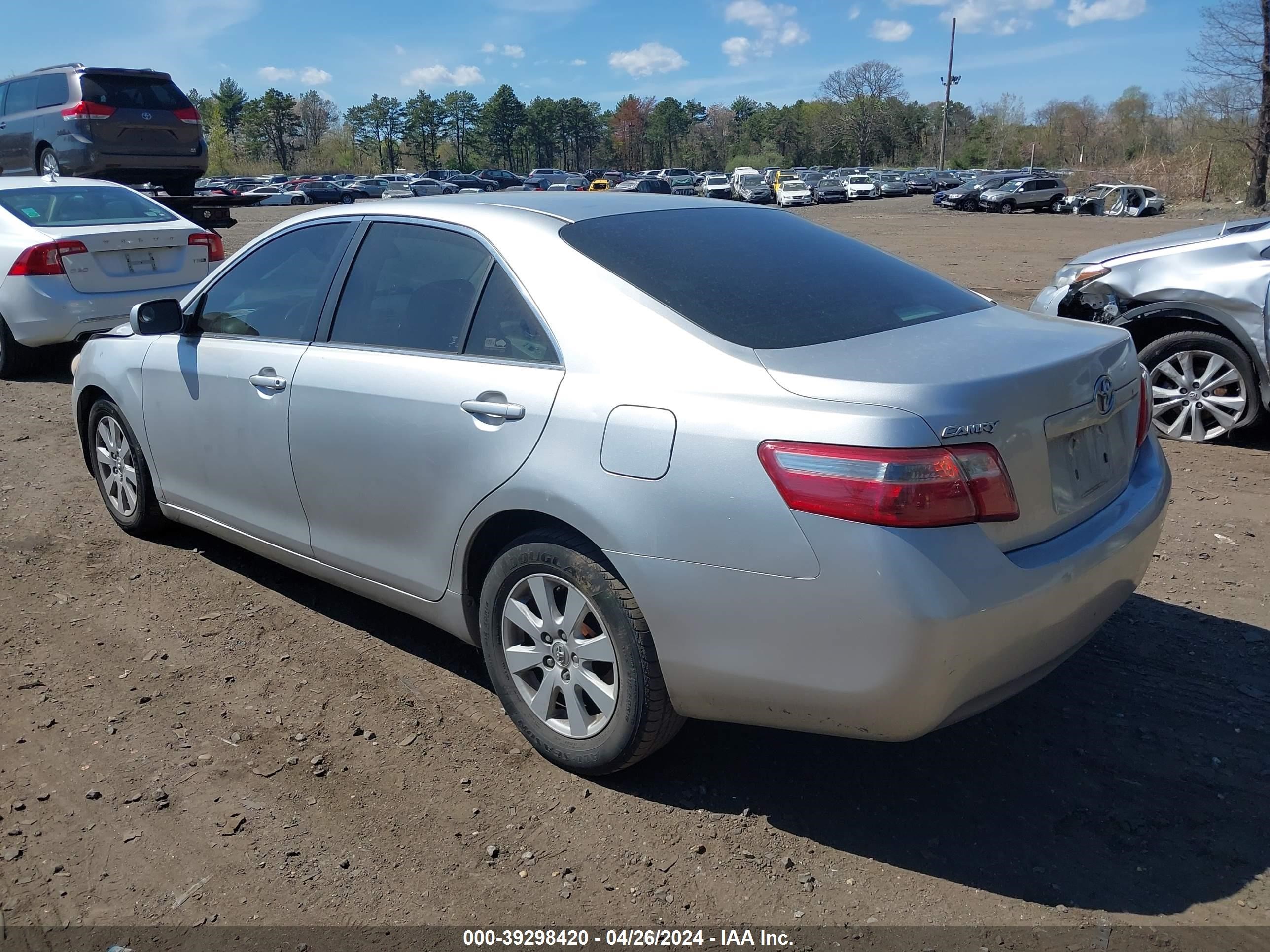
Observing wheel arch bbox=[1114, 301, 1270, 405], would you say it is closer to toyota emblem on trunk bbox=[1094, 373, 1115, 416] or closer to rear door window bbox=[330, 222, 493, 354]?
toyota emblem on trunk bbox=[1094, 373, 1115, 416]

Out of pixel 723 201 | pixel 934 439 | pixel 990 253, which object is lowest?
pixel 990 253

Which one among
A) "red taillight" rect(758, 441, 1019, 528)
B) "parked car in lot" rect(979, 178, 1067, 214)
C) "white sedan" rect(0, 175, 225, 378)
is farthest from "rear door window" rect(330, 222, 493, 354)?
"parked car in lot" rect(979, 178, 1067, 214)

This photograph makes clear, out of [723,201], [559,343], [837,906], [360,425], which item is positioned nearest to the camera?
[837,906]

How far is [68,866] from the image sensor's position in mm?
2848

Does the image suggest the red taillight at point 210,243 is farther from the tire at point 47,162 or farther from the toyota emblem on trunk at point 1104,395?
the toyota emblem on trunk at point 1104,395

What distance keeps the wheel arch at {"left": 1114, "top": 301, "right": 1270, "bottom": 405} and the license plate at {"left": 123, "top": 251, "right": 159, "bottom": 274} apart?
7.47 metres

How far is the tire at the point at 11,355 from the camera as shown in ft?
28.9

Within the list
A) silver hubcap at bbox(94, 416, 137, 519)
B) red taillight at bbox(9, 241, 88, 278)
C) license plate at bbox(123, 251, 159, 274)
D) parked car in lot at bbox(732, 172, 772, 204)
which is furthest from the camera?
parked car in lot at bbox(732, 172, 772, 204)

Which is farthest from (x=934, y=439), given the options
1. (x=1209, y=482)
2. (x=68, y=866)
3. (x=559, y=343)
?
(x=1209, y=482)

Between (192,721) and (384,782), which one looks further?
(192,721)

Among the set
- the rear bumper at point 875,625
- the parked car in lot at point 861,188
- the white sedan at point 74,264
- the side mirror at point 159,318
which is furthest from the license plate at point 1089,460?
the parked car in lot at point 861,188

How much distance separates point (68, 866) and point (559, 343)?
199 centimetres

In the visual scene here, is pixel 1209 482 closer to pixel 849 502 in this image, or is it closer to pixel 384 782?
pixel 849 502

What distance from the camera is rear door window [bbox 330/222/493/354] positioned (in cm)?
345
